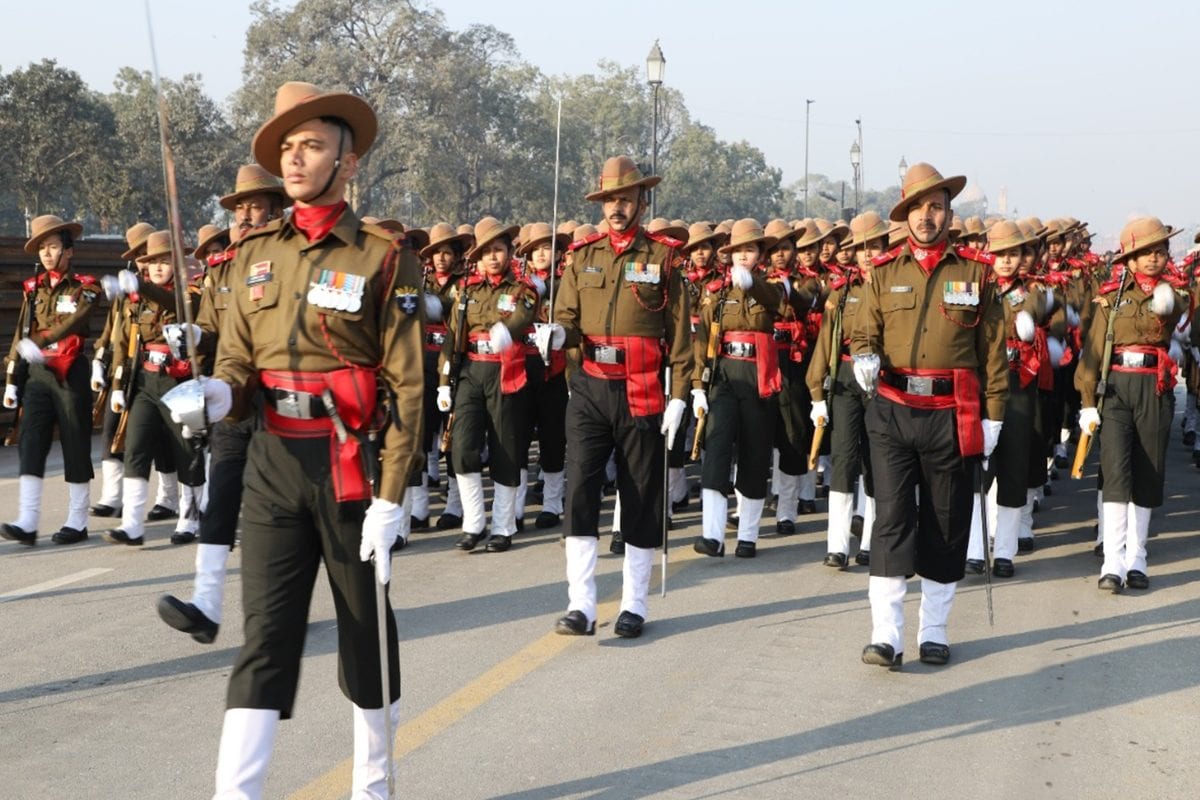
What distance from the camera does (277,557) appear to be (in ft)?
14.5

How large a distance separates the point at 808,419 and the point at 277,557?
6.96 m

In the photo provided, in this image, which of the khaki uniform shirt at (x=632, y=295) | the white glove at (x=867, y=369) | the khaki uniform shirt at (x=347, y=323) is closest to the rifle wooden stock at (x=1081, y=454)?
the white glove at (x=867, y=369)

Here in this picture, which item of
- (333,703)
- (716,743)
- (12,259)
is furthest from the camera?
(12,259)

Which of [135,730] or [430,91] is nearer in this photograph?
[135,730]

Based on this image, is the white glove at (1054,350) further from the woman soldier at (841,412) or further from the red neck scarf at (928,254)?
the red neck scarf at (928,254)

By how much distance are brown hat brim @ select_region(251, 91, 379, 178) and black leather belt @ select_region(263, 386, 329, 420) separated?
73 centimetres

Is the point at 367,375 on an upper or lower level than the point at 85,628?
upper

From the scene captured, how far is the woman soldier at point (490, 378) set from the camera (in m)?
10.1

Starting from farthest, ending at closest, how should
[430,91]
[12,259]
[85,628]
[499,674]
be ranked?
1. [430,91]
2. [12,259]
3. [85,628]
4. [499,674]

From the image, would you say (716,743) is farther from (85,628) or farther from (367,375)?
(85,628)

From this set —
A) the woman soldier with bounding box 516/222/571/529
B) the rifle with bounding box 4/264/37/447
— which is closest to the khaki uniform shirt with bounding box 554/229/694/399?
the woman soldier with bounding box 516/222/571/529

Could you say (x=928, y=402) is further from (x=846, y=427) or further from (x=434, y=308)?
(x=434, y=308)

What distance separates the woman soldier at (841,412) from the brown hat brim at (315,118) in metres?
4.56

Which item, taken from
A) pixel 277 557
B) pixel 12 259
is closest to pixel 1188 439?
pixel 12 259
